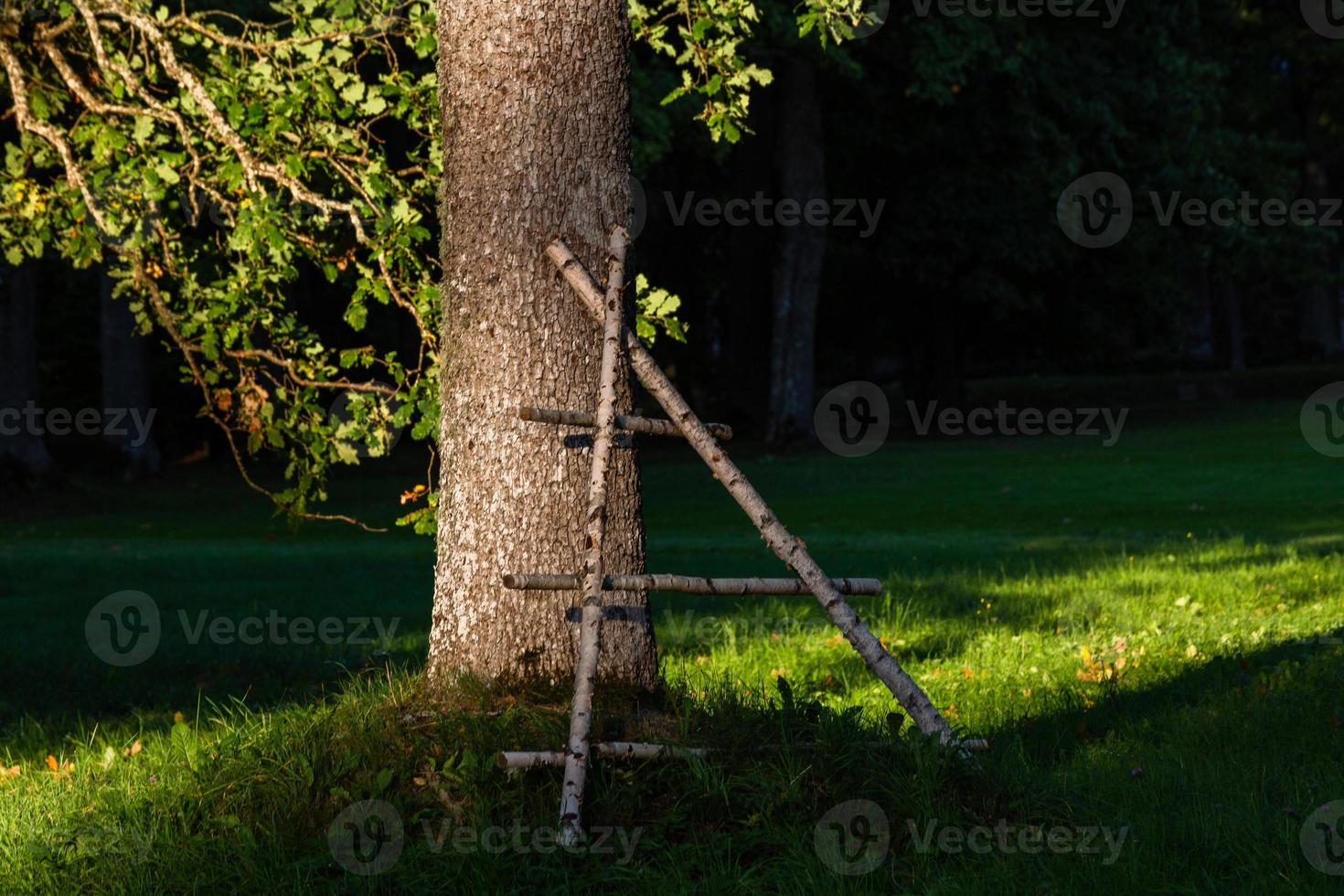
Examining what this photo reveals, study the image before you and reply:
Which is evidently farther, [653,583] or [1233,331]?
[1233,331]

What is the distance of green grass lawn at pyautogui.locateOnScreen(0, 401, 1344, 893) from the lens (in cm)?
471

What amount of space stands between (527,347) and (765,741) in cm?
171

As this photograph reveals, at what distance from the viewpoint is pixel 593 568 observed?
199 inches

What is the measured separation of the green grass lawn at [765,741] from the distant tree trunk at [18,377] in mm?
12449

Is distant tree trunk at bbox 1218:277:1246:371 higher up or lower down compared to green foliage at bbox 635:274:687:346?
higher up

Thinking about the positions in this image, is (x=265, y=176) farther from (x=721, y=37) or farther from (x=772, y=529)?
(x=772, y=529)

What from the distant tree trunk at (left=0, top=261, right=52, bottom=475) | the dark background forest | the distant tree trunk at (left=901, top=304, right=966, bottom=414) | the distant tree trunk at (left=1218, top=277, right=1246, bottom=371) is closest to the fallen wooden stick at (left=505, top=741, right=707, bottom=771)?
the dark background forest

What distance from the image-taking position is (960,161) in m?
34.7

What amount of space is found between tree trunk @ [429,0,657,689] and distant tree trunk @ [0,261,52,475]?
2306cm

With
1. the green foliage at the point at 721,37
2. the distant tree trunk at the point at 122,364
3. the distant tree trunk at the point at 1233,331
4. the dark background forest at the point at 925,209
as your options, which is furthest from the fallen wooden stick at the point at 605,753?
the distant tree trunk at the point at 1233,331

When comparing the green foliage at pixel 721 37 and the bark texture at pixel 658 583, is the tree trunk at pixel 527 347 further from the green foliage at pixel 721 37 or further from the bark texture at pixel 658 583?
the green foliage at pixel 721 37

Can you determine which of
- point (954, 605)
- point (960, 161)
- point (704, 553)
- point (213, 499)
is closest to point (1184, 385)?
point (960, 161)

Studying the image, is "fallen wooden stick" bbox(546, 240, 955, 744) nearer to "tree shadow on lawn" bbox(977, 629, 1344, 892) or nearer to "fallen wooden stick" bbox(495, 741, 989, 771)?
"fallen wooden stick" bbox(495, 741, 989, 771)

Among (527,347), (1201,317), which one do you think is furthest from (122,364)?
(1201,317)
